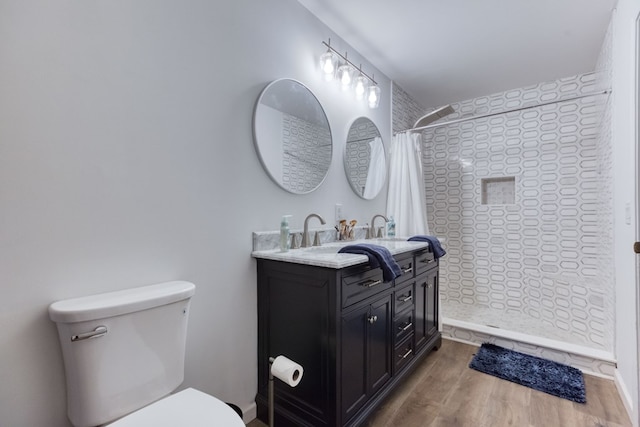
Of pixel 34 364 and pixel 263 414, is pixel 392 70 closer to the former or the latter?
pixel 263 414

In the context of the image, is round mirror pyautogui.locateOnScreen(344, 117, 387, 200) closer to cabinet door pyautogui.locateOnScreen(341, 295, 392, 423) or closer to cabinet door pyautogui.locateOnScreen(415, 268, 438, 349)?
cabinet door pyautogui.locateOnScreen(415, 268, 438, 349)

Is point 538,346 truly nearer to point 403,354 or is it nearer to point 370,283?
point 403,354

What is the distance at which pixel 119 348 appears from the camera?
39.5 inches

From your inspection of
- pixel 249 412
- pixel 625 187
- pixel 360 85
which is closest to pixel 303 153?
pixel 360 85

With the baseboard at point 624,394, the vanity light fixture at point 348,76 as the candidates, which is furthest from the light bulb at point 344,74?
the baseboard at point 624,394

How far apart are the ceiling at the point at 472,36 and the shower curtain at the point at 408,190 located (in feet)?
2.22

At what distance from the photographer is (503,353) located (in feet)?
7.83

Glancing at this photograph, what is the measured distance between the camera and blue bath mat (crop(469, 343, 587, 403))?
1.91 metres

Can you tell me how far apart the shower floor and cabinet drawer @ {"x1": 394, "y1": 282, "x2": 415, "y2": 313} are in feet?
4.05

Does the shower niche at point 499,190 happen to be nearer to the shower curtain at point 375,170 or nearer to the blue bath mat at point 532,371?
the shower curtain at point 375,170

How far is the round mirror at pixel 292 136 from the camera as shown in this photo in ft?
5.65

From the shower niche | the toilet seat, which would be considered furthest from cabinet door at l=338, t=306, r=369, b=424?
the shower niche

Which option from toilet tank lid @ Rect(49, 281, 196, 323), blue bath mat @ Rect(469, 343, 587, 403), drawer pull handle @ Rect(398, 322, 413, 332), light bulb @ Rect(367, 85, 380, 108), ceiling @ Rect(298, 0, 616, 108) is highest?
ceiling @ Rect(298, 0, 616, 108)

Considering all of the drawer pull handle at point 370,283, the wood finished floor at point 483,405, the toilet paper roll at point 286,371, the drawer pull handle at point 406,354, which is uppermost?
the drawer pull handle at point 370,283
